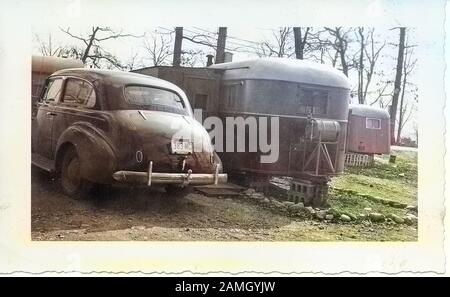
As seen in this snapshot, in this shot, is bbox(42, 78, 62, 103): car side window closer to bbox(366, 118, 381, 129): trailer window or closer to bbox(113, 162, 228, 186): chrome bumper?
bbox(113, 162, 228, 186): chrome bumper

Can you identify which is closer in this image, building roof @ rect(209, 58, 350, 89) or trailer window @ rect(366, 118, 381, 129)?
trailer window @ rect(366, 118, 381, 129)

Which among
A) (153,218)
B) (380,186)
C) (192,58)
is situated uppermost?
(192,58)

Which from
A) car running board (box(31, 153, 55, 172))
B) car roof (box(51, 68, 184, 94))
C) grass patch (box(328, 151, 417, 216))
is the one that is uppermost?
car roof (box(51, 68, 184, 94))

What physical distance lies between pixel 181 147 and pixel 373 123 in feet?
2.30

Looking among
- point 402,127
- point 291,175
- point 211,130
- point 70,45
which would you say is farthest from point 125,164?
point 402,127

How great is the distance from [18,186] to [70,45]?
55 cm

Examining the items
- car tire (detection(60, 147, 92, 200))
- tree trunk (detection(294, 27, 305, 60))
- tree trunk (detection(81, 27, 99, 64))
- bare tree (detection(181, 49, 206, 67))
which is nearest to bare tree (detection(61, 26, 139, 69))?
tree trunk (detection(81, 27, 99, 64))

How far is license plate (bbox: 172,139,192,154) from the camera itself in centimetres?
177

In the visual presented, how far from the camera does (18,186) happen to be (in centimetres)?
178

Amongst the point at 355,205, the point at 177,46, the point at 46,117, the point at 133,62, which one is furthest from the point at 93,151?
the point at 355,205

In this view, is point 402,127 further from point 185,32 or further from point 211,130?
point 185,32

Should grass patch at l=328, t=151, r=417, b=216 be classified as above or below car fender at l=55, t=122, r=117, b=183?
below

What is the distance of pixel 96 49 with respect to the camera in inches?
71.3

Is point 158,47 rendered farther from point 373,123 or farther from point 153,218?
point 373,123
